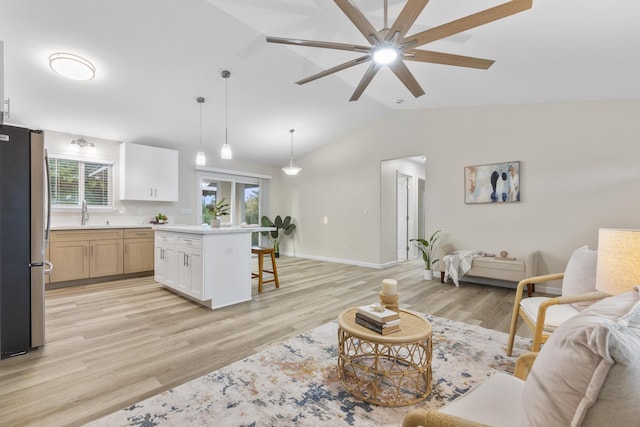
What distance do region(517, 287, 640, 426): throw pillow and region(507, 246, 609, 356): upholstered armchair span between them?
1.33m

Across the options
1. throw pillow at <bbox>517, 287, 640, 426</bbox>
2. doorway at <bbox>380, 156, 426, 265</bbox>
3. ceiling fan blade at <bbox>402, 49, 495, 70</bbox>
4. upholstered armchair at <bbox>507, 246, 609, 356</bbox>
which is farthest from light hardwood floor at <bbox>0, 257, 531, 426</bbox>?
ceiling fan blade at <bbox>402, 49, 495, 70</bbox>

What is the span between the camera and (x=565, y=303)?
1.92 metres

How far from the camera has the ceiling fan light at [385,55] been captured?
2273 millimetres

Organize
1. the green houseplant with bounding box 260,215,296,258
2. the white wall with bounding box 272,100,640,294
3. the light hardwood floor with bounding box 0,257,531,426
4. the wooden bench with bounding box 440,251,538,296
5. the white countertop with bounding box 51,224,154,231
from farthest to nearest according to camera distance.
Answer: the green houseplant with bounding box 260,215,296,258 → the white countertop with bounding box 51,224,154,231 → the wooden bench with bounding box 440,251,538,296 → the white wall with bounding box 272,100,640,294 → the light hardwood floor with bounding box 0,257,531,426

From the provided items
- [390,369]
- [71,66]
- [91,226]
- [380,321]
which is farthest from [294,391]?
[91,226]

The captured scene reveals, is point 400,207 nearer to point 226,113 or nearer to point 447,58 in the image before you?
point 226,113

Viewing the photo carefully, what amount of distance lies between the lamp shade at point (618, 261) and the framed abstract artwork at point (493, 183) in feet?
12.1

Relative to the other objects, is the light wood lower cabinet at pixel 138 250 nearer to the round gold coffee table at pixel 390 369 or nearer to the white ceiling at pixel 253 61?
the white ceiling at pixel 253 61

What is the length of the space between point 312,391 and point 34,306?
2492mm

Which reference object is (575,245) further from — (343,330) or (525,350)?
(343,330)

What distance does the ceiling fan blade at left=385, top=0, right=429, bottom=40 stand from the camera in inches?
72.4

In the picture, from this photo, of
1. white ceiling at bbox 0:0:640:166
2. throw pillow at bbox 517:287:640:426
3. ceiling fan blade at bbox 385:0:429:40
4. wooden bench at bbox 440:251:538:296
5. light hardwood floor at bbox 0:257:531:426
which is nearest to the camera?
throw pillow at bbox 517:287:640:426

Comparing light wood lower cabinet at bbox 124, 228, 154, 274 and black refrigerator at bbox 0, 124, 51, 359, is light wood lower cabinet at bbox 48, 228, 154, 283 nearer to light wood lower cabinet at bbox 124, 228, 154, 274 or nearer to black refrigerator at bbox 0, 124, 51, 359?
light wood lower cabinet at bbox 124, 228, 154, 274

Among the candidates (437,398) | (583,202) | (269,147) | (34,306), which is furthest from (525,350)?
(269,147)
